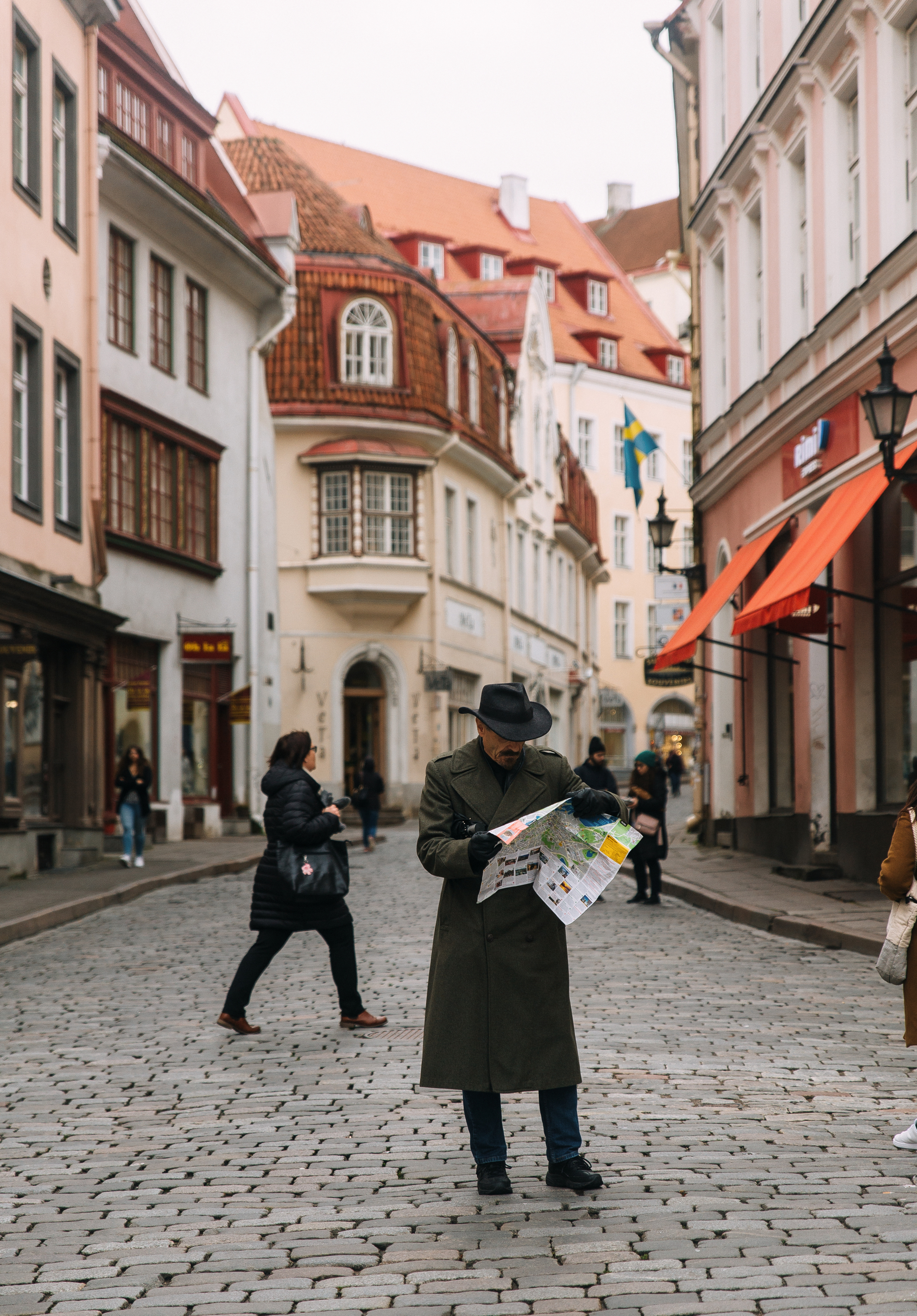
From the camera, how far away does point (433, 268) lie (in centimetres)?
6631

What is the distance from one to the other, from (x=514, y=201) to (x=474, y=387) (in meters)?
A: 32.4

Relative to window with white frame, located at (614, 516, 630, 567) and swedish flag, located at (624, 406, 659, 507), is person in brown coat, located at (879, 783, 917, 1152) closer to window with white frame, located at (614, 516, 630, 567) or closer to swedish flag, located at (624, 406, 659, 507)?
swedish flag, located at (624, 406, 659, 507)

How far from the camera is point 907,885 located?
667 centimetres

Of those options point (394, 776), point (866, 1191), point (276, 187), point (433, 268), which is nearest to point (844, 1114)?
point (866, 1191)

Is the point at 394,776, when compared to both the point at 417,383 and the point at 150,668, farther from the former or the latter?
the point at 150,668

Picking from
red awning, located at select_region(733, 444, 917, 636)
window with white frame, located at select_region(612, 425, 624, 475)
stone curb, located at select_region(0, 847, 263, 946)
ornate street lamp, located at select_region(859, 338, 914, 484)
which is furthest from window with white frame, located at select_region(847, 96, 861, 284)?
window with white frame, located at select_region(612, 425, 624, 475)

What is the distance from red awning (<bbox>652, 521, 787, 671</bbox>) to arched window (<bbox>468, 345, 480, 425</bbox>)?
20.6 meters

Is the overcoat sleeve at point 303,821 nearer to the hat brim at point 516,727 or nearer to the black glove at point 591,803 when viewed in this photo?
the hat brim at point 516,727

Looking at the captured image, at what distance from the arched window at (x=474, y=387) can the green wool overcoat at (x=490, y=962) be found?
121 feet

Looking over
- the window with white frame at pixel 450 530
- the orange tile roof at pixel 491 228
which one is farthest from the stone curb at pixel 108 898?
the orange tile roof at pixel 491 228

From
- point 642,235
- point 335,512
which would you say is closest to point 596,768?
point 335,512

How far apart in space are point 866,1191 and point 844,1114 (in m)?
1.38

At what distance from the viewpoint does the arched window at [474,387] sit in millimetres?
42625

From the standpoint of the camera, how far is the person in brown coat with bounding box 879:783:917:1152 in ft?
21.4
